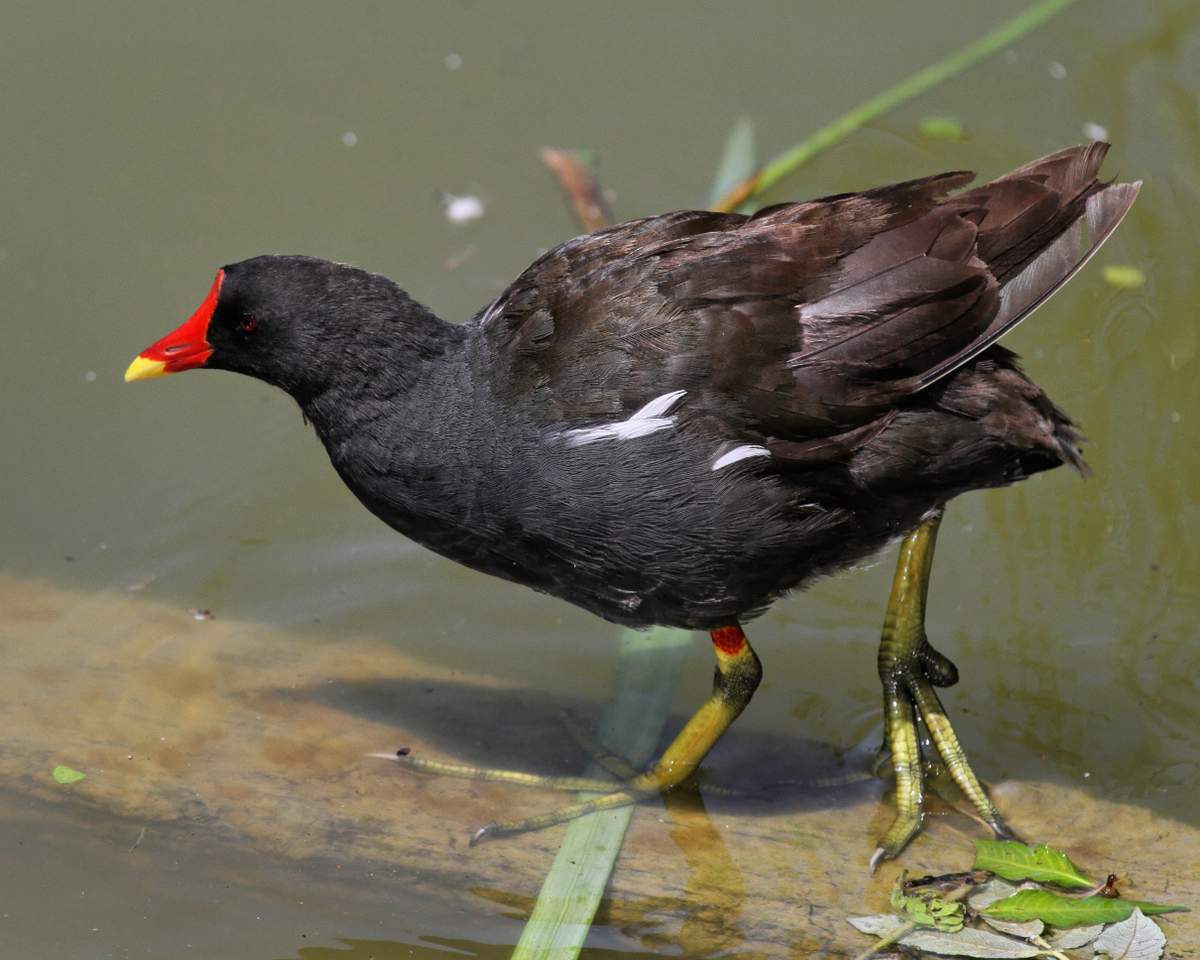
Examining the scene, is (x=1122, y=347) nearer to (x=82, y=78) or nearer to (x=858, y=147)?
(x=858, y=147)

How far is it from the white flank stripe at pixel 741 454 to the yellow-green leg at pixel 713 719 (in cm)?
62

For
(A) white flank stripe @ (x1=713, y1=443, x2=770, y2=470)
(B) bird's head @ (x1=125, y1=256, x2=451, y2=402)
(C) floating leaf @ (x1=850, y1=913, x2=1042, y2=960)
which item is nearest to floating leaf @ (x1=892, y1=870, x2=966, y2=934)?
(C) floating leaf @ (x1=850, y1=913, x2=1042, y2=960)

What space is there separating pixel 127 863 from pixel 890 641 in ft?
6.49

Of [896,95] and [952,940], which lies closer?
[952,940]

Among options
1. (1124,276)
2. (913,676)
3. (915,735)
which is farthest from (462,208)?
(915,735)

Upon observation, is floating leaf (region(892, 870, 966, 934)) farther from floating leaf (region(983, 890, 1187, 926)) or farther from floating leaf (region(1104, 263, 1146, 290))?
floating leaf (region(1104, 263, 1146, 290))

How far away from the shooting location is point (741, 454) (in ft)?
10.7

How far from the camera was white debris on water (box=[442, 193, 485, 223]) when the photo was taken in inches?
213

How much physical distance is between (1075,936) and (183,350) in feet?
7.91

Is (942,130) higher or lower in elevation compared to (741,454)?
higher

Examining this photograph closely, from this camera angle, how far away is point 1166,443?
4.76 m

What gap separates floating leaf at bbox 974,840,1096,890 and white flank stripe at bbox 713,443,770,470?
3.45ft

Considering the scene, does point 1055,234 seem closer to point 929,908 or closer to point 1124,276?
point 929,908

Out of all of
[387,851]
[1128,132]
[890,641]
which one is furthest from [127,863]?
[1128,132]
